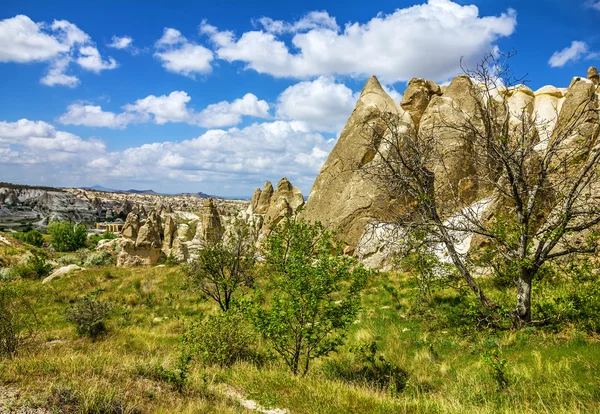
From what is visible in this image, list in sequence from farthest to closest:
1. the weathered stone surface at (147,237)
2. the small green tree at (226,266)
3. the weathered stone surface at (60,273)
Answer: the weathered stone surface at (147,237), the weathered stone surface at (60,273), the small green tree at (226,266)

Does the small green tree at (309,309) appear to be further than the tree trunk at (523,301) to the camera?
No

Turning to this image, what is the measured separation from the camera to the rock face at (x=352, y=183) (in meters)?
21.3

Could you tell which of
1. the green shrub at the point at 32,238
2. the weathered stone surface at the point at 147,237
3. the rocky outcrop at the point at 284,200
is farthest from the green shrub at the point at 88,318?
the green shrub at the point at 32,238

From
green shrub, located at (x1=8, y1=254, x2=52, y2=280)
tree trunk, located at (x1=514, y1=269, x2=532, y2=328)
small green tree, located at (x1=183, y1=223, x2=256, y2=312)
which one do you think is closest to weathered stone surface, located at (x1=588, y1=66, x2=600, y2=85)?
tree trunk, located at (x1=514, y1=269, x2=532, y2=328)

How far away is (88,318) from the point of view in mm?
11953

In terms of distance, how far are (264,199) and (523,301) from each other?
3571 centimetres

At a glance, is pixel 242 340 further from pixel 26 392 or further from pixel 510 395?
pixel 510 395

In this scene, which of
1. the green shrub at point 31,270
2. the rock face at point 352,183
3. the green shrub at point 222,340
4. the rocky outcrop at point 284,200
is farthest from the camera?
the rocky outcrop at point 284,200

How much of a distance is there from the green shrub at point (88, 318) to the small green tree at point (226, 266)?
10.9 ft

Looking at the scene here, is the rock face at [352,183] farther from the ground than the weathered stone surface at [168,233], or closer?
farther from the ground

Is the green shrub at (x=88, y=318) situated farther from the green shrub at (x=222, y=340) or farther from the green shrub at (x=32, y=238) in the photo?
the green shrub at (x=32, y=238)

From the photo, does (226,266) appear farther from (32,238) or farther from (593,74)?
(32,238)

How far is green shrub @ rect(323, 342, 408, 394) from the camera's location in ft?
24.5

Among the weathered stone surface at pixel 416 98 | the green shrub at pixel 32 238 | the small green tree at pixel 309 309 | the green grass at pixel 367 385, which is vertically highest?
the weathered stone surface at pixel 416 98
